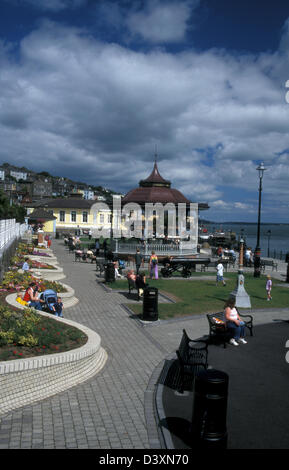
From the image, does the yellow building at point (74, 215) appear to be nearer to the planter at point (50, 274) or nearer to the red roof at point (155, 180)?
the red roof at point (155, 180)

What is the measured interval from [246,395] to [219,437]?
2000 mm

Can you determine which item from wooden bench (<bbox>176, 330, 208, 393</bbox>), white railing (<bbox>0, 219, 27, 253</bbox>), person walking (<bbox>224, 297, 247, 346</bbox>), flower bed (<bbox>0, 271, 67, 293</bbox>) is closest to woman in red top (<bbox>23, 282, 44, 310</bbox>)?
flower bed (<bbox>0, 271, 67, 293</bbox>)

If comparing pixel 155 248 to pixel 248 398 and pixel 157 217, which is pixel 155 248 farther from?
pixel 248 398

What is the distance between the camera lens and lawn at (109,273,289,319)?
574 inches

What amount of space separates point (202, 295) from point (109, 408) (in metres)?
11.5

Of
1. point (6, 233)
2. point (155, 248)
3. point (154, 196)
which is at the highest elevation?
point (154, 196)

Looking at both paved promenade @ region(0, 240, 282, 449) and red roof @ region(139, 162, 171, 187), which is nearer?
paved promenade @ region(0, 240, 282, 449)

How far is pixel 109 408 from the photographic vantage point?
21.5 feet

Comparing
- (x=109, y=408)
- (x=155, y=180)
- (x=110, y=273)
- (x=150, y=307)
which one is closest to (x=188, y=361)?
(x=109, y=408)

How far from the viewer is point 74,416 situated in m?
6.22

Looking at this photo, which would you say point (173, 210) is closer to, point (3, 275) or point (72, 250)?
point (72, 250)

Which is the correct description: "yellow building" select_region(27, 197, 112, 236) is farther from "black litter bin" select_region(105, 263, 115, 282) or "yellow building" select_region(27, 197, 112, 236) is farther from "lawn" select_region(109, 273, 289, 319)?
"black litter bin" select_region(105, 263, 115, 282)

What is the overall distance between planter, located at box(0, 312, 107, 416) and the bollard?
111 inches
